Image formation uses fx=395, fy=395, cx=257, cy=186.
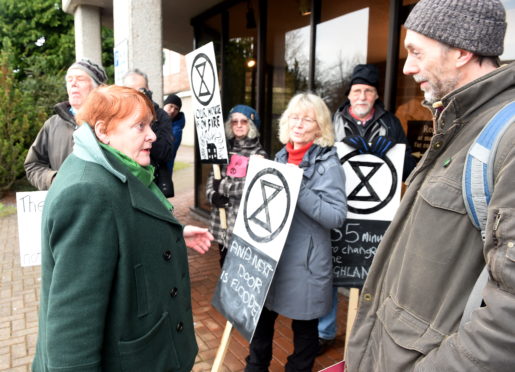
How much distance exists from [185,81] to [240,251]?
85.3 feet

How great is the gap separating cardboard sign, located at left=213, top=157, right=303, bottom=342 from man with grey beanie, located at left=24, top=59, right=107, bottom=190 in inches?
56.5

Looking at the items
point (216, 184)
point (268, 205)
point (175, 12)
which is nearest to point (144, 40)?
point (216, 184)

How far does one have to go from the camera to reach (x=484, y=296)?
3.34 feet

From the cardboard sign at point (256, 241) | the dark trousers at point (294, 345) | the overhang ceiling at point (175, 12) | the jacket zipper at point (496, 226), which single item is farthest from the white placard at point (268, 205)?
the overhang ceiling at point (175, 12)

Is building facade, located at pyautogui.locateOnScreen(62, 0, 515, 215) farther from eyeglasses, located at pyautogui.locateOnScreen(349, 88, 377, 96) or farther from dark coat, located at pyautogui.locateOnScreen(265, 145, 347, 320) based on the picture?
dark coat, located at pyautogui.locateOnScreen(265, 145, 347, 320)

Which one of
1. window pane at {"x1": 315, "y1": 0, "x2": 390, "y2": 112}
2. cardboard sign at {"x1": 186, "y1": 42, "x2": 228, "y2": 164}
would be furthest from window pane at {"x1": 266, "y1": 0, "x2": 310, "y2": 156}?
cardboard sign at {"x1": 186, "y1": 42, "x2": 228, "y2": 164}

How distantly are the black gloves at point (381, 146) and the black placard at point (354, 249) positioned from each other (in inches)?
19.2

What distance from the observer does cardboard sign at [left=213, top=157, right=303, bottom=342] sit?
7.72ft

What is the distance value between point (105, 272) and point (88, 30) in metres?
7.24

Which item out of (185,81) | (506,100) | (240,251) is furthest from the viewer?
(185,81)

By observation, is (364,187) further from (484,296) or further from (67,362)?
(67,362)

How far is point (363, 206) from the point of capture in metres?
2.79

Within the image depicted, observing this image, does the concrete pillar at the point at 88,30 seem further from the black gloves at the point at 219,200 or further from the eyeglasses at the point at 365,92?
the eyeglasses at the point at 365,92

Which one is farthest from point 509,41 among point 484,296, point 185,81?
point 185,81
